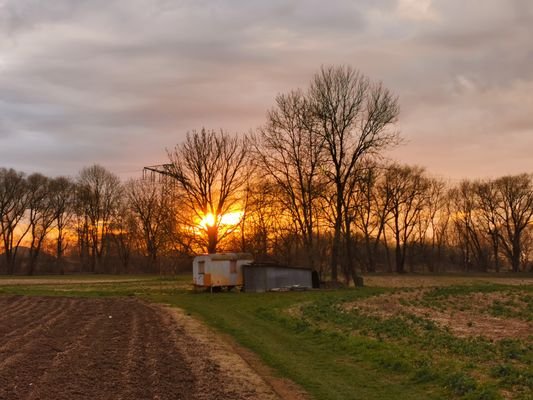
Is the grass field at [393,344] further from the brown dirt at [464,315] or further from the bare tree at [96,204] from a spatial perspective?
the bare tree at [96,204]

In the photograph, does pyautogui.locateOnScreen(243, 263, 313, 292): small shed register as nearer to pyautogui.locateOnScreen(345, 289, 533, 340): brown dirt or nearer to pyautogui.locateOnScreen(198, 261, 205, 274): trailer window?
pyautogui.locateOnScreen(198, 261, 205, 274): trailer window

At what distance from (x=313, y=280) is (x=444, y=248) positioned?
6976cm

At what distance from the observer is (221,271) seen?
136 feet

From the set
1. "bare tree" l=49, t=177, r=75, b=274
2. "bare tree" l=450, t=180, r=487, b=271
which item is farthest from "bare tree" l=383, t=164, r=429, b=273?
"bare tree" l=49, t=177, r=75, b=274

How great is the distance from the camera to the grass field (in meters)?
10.4

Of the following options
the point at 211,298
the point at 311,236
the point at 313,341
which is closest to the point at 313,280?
the point at 311,236

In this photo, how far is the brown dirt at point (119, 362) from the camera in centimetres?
1005

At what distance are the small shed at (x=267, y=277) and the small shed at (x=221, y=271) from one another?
2.28 ft

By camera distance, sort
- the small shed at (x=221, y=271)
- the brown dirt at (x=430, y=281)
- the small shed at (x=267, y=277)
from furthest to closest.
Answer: the brown dirt at (x=430, y=281) → the small shed at (x=221, y=271) → the small shed at (x=267, y=277)

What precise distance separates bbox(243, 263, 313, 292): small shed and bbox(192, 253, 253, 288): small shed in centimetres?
69

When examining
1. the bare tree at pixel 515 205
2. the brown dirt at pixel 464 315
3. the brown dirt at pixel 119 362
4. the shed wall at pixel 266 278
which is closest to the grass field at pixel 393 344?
the brown dirt at pixel 464 315

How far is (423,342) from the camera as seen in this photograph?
1467cm

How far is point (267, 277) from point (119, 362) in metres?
28.4

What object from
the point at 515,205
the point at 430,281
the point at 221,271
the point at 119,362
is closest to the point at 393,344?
the point at 119,362
